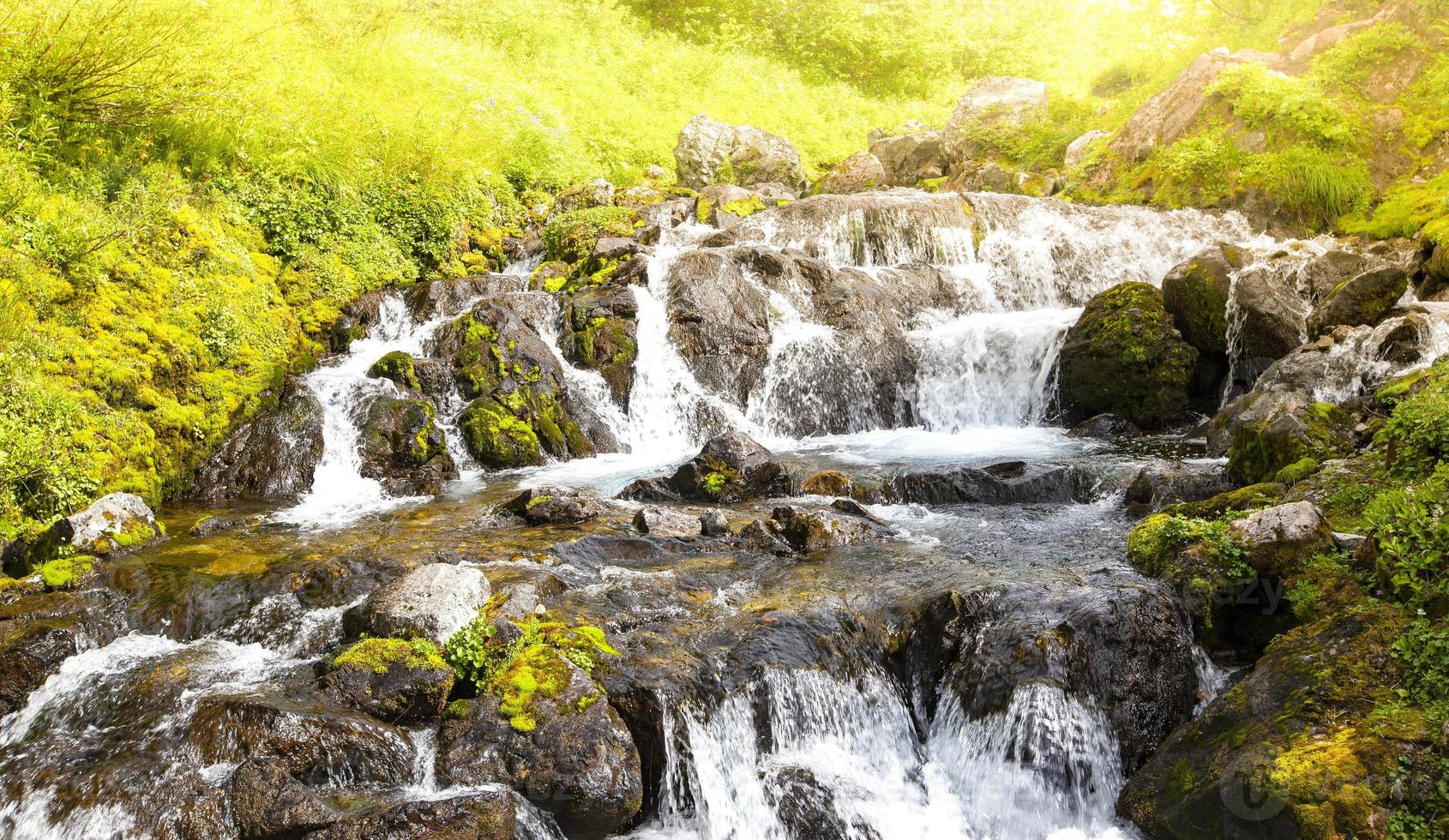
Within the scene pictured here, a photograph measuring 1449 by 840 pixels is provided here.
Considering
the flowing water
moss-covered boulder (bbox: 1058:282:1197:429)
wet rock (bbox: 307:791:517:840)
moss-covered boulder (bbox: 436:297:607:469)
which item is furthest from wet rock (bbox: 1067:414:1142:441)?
wet rock (bbox: 307:791:517:840)

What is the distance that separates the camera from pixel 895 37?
31.4 m

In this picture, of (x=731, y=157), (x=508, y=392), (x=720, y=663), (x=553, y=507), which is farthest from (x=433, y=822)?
(x=731, y=157)

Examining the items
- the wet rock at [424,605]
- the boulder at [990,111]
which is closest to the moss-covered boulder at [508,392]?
the wet rock at [424,605]

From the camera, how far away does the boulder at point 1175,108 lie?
19047 mm

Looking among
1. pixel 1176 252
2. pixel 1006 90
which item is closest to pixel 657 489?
pixel 1176 252

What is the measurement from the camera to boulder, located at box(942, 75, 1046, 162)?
78.0 ft

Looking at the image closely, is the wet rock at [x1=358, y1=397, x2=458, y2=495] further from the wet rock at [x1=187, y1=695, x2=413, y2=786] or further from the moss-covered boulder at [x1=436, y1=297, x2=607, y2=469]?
the wet rock at [x1=187, y1=695, x2=413, y2=786]

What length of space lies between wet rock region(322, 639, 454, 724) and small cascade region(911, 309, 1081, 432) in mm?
10200

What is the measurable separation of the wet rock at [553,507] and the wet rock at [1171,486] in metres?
5.58

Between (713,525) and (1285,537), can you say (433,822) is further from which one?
(1285,537)

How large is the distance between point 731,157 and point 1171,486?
16.3 meters

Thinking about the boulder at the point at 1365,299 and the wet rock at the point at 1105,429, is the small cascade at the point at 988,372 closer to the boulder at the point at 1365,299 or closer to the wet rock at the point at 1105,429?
the wet rock at the point at 1105,429

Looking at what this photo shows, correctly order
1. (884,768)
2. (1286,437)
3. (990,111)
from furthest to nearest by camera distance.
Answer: (990,111) → (1286,437) → (884,768)

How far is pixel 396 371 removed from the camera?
12164 mm
